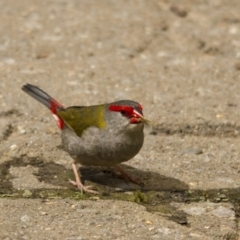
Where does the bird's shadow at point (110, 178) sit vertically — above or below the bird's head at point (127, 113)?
below

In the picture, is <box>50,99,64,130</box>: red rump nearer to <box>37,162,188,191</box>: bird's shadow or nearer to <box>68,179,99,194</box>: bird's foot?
<box>37,162,188,191</box>: bird's shadow

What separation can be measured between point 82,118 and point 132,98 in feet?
4.29

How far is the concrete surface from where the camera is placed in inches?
183

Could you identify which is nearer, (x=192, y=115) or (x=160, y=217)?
(x=160, y=217)

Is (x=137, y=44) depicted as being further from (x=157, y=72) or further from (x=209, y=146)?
(x=209, y=146)

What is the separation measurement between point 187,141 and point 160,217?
4.49ft

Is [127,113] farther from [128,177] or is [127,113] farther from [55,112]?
[55,112]

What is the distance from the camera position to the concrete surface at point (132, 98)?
183 inches

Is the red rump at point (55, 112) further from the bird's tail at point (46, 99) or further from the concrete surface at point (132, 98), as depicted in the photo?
the concrete surface at point (132, 98)

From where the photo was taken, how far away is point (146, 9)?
8.54 meters

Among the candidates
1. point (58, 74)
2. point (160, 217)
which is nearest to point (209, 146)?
point (160, 217)

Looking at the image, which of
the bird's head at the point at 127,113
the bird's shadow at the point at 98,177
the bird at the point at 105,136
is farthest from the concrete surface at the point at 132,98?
the bird's head at the point at 127,113

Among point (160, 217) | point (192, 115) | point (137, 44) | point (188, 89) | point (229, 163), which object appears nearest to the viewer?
point (160, 217)

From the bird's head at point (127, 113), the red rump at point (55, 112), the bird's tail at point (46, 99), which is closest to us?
the bird's head at point (127, 113)
